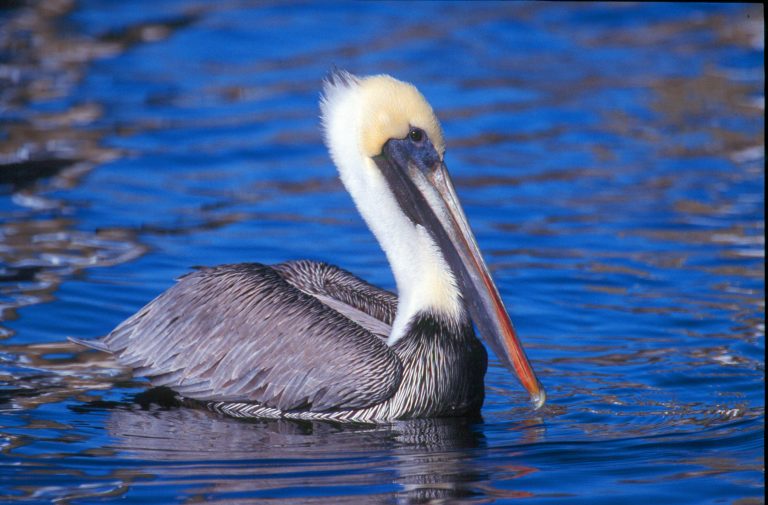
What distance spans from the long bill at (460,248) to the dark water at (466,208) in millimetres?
285

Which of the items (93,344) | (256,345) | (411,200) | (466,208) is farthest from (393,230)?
(466,208)

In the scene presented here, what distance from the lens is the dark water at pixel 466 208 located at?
4.77 metres

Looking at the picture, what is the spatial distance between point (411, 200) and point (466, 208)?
3.48 m

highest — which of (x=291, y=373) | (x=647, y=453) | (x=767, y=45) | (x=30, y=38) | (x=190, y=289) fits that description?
(x=30, y=38)

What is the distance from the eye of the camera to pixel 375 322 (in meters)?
5.59

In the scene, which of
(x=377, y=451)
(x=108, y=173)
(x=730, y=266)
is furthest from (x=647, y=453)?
(x=108, y=173)

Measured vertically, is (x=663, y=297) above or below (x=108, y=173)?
below

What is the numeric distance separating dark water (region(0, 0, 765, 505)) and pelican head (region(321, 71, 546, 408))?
1.58 feet

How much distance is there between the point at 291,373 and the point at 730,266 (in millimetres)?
3377

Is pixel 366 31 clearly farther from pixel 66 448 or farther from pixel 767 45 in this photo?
pixel 66 448

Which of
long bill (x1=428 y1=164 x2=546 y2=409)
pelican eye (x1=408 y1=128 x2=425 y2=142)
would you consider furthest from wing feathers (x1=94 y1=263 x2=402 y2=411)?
pelican eye (x1=408 y1=128 x2=425 y2=142)

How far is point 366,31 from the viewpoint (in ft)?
44.1

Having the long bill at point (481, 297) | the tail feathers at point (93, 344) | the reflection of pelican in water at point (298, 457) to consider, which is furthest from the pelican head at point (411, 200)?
the tail feathers at point (93, 344)

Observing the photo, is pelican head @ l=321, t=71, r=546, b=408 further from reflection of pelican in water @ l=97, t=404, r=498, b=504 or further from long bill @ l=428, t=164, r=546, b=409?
reflection of pelican in water @ l=97, t=404, r=498, b=504
